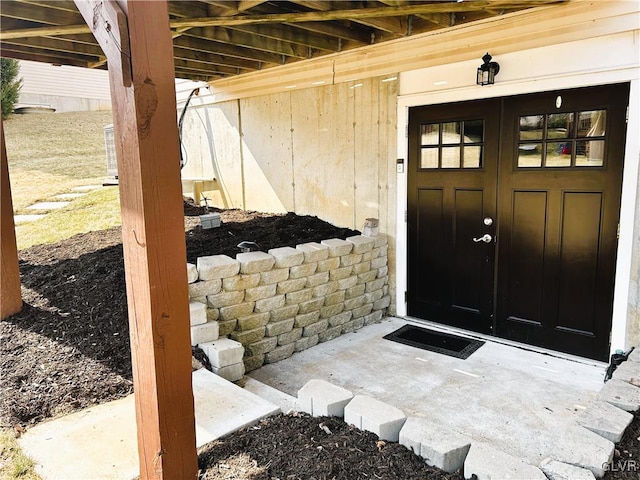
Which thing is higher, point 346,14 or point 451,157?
point 346,14

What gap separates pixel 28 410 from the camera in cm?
225

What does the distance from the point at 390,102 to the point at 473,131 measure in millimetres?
915

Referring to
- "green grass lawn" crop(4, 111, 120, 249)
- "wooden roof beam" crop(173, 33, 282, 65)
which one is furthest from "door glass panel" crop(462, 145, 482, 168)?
"green grass lawn" crop(4, 111, 120, 249)

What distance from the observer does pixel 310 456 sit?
6.07 ft

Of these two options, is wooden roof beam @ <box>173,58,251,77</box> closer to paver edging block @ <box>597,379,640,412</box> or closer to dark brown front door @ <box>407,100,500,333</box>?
dark brown front door @ <box>407,100,500,333</box>

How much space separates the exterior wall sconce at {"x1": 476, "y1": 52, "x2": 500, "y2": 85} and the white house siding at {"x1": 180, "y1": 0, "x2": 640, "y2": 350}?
7 centimetres

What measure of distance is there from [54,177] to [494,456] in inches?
365

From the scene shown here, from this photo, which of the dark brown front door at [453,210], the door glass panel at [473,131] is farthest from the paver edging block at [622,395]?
the door glass panel at [473,131]

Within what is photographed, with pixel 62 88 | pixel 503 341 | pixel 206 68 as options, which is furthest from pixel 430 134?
pixel 62 88

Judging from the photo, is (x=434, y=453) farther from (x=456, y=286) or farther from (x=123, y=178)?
(x=456, y=286)

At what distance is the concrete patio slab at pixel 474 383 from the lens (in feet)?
8.70

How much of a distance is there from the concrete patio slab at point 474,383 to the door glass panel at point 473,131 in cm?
184

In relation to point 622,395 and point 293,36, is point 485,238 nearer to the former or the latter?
point 622,395

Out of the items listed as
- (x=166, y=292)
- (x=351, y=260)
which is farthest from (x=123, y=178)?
(x=351, y=260)
